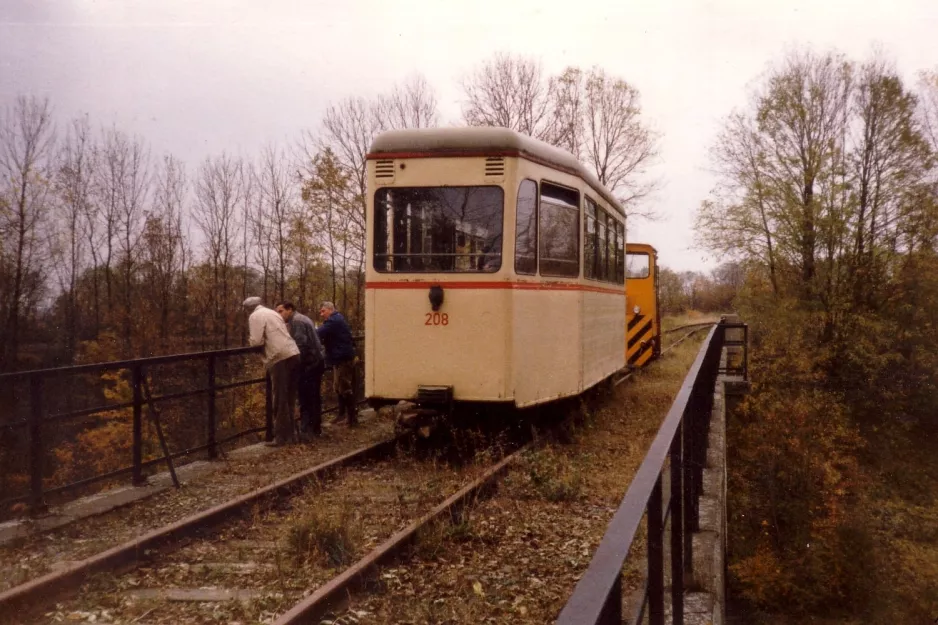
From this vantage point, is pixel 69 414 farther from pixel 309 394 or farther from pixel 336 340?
pixel 336 340

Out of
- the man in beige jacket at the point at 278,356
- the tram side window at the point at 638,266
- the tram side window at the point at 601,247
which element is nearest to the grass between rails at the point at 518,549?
the tram side window at the point at 601,247

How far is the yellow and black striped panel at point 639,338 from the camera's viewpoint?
17.9m

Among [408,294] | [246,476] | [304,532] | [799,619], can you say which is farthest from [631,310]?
[304,532]

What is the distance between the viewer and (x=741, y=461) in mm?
25000

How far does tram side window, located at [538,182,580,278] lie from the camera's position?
8703 mm

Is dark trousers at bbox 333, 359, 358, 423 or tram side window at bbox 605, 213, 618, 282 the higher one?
tram side window at bbox 605, 213, 618, 282

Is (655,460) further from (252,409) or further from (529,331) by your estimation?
(252,409)

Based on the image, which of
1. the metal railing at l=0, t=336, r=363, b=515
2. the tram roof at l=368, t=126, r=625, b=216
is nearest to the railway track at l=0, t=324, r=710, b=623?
the metal railing at l=0, t=336, r=363, b=515

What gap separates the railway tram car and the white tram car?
0.03ft

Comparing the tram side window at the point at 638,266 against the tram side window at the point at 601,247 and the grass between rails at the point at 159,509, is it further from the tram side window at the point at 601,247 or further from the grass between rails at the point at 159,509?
the grass between rails at the point at 159,509

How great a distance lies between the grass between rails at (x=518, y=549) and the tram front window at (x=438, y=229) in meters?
2.16

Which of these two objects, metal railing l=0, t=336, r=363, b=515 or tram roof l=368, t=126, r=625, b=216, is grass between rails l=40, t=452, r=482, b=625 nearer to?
metal railing l=0, t=336, r=363, b=515

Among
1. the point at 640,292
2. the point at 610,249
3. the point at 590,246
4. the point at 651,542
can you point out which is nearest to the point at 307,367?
the point at 590,246

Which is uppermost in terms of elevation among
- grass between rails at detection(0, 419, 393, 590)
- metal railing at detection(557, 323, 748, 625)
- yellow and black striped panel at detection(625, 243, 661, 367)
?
yellow and black striped panel at detection(625, 243, 661, 367)
